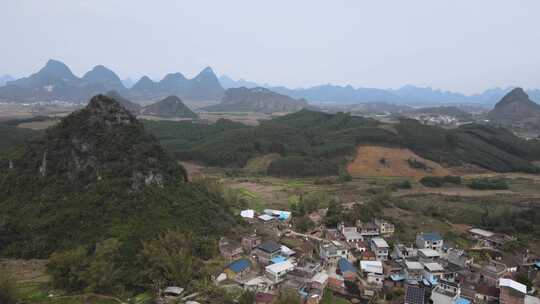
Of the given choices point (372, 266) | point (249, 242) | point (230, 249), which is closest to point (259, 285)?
point (230, 249)

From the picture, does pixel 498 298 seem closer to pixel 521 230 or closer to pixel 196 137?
pixel 521 230

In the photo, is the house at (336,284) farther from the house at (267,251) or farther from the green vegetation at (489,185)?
the green vegetation at (489,185)

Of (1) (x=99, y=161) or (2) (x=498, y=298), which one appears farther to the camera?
(1) (x=99, y=161)

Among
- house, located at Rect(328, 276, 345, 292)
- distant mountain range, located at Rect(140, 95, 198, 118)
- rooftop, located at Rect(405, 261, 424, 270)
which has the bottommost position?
house, located at Rect(328, 276, 345, 292)

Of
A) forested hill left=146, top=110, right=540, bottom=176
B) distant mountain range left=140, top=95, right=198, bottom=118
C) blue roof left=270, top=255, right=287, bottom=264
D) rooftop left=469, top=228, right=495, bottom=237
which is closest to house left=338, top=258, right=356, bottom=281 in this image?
blue roof left=270, top=255, right=287, bottom=264

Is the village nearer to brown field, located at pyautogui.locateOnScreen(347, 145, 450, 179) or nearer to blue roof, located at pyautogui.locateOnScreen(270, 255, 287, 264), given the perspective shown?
blue roof, located at pyautogui.locateOnScreen(270, 255, 287, 264)

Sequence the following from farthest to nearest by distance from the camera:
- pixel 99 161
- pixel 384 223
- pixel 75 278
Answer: pixel 384 223 → pixel 99 161 → pixel 75 278

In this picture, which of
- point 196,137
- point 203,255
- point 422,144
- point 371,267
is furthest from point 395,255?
point 196,137

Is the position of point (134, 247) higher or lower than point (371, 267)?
higher

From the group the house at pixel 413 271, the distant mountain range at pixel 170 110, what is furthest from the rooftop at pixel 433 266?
the distant mountain range at pixel 170 110
